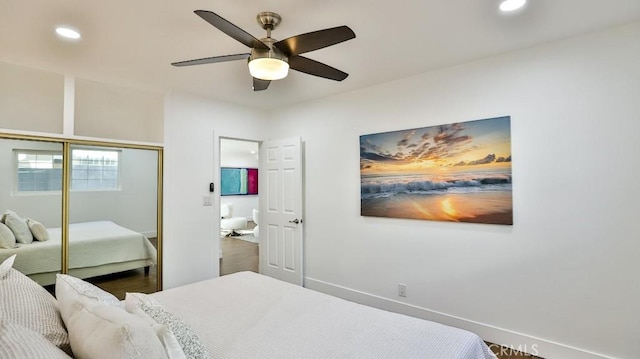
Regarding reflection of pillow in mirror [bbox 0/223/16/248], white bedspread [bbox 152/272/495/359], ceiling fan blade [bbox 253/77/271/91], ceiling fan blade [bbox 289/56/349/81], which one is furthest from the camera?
reflection of pillow in mirror [bbox 0/223/16/248]

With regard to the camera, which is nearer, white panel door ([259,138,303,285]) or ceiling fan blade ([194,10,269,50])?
ceiling fan blade ([194,10,269,50])

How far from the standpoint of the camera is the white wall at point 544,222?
2.20 metres

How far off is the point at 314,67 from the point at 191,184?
2.40 meters

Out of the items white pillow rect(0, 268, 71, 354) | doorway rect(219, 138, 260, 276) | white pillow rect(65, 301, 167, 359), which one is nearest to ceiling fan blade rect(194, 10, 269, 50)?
white pillow rect(65, 301, 167, 359)

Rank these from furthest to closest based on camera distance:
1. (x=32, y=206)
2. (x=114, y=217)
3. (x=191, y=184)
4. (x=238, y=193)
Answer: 1. (x=238, y=193)
2. (x=191, y=184)
3. (x=114, y=217)
4. (x=32, y=206)

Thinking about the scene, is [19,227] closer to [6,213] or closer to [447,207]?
[6,213]

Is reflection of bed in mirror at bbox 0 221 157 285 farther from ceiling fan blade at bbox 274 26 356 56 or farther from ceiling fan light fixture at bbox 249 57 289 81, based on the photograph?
ceiling fan blade at bbox 274 26 356 56

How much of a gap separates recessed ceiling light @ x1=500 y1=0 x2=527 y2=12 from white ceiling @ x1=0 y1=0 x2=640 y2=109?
0.14 ft

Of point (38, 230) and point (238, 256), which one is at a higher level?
point (38, 230)

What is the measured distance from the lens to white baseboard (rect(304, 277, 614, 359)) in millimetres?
2371

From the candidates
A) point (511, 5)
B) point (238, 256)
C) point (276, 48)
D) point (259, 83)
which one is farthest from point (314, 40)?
point (238, 256)

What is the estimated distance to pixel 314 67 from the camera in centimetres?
214
